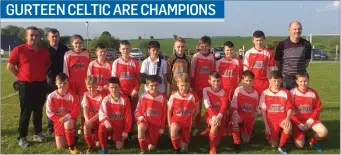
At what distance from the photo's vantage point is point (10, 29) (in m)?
61.7

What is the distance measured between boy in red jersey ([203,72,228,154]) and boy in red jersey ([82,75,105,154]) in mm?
1606

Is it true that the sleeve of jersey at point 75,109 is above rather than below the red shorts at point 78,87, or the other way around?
below

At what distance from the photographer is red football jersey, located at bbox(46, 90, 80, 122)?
5.11m

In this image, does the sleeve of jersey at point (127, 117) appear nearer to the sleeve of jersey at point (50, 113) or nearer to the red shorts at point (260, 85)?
the sleeve of jersey at point (50, 113)

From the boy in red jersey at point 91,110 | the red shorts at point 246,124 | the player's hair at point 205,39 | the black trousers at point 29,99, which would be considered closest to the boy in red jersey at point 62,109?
the boy in red jersey at point 91,110

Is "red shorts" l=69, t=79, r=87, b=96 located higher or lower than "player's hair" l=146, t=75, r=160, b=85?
lower

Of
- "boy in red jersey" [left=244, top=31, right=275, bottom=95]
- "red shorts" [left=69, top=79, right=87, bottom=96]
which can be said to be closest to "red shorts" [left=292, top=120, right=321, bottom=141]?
"boy in red jersey" [left=244, top=31, right=275, bottom=95]

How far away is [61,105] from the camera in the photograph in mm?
5148

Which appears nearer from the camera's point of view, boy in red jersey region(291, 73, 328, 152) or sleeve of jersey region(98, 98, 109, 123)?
sleeve of jersey region(98, 98, 109, 123)

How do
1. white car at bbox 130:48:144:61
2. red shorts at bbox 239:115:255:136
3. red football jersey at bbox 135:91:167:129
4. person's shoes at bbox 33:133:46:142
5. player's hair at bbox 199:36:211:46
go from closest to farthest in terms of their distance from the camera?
red football jersey at bbox 135:91:167:129 < red shorts at bbox 239:115:255:136 < person's shoes at bbox 33:133:46:142 < player's hair at bbox 199:36:211:46 < white car at bbox 130:48:144:61

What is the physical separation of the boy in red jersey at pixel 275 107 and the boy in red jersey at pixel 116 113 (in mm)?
2042

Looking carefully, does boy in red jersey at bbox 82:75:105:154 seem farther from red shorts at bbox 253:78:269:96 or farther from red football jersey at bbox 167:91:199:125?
red shorts at bbox 253:78:269:96

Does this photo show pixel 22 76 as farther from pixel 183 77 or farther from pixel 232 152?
pixel 232 152

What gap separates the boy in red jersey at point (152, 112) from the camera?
5.00 m
